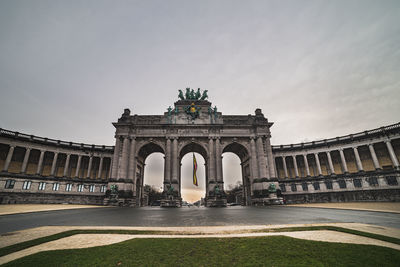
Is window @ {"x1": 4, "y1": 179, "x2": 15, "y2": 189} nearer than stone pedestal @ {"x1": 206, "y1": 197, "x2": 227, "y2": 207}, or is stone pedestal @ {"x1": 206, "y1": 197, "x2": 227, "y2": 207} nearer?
stone pedestal @ {"x1": 206, "y1": 197, "x2": 227, "y2": 207}

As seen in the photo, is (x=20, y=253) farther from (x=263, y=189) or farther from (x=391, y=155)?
(x=391, y=155)

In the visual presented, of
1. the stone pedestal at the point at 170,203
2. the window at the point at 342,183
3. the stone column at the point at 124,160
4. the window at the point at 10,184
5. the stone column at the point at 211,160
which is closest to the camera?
the stone pedestal at the point at 170,203

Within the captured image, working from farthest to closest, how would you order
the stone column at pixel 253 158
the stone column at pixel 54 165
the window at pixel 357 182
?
the stone column at pixel 54 165
the window at pixel 357 182
the stone column at pixel 253 158

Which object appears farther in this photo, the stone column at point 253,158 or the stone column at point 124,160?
the stone column at point 253,158

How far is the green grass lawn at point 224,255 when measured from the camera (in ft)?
12.7

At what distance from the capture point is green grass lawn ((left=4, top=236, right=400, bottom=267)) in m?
3.86

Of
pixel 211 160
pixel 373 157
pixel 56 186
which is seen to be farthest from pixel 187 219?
pixel 373 157

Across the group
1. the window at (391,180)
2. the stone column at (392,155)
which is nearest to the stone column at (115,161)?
the window at (391,180)

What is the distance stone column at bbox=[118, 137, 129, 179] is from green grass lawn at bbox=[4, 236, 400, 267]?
35.6 m

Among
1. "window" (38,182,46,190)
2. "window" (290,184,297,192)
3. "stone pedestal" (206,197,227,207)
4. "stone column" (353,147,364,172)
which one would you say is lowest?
"stone pedestal" (206,197,227,207)

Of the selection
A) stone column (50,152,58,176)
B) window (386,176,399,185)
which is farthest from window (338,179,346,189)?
A: stone column (50,152,58,176)

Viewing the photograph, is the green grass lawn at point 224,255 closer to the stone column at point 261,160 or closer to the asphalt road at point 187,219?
the asphalt road at point 187,219

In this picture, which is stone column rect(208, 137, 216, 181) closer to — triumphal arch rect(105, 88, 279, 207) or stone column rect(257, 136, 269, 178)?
triumphal arch rect(105, 88, 279, 207)

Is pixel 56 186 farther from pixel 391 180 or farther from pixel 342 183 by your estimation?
pixel 391 180
